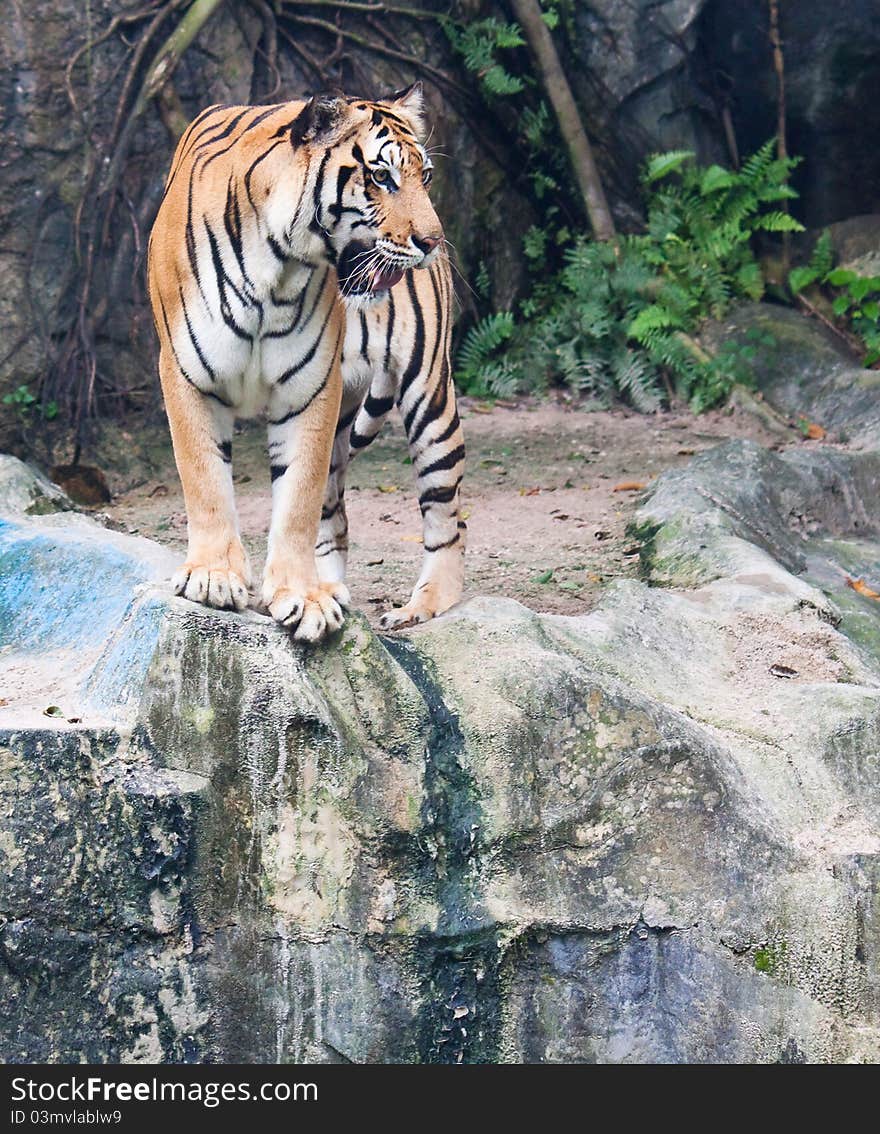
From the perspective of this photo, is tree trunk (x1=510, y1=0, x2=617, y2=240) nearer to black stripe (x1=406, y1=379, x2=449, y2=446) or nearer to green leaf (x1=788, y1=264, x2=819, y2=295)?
green leaf (x1=788, y1=264, x2=819, y2=295)

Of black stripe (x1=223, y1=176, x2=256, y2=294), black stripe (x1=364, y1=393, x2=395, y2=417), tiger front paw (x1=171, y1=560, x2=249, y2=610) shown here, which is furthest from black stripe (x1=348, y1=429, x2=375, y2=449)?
tiger front paw (x1=171, y1=560, x2=249, y2=610)

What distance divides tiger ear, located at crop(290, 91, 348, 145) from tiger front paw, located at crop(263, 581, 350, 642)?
3.54 feet

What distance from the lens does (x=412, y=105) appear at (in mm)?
3643

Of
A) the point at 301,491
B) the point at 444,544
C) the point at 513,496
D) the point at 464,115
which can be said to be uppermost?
the point at 464,115

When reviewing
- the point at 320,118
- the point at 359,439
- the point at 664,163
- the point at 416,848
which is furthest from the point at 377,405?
the point at 664,163

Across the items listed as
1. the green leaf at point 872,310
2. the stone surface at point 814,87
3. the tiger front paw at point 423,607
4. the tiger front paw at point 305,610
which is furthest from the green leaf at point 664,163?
the tiger front paw at point 305,610

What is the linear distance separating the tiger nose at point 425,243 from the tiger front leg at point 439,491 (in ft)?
4.40

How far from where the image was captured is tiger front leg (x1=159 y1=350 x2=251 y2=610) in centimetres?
340

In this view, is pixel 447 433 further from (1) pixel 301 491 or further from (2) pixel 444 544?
→ (1) pixel 301 491

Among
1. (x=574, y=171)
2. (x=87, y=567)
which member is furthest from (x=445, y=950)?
(x=574, y=171)

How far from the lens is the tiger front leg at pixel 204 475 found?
3404 millimetres

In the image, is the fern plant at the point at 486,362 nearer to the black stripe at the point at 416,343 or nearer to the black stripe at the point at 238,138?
the black stripe at the point at 416,343

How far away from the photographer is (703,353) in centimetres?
916

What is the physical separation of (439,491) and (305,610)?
1471mm
